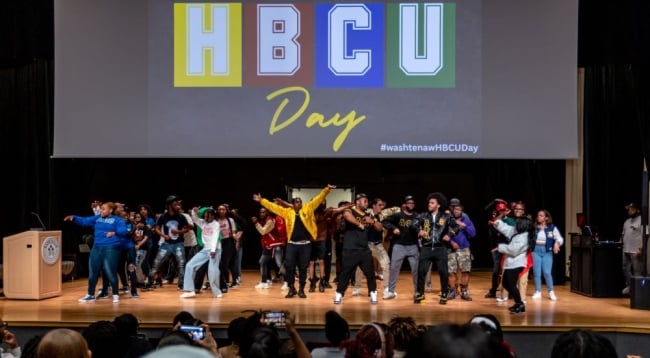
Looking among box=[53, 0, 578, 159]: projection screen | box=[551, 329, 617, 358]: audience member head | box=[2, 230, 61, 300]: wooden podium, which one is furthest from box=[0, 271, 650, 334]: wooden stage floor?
box=[551, 329, 617, 358]: audience member head

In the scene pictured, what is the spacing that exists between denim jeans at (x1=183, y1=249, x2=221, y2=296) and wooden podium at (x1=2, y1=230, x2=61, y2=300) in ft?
6.14

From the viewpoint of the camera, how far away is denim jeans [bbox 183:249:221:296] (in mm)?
9438

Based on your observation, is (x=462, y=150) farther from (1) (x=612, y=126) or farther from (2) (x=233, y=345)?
(1) (x=612, y=126)

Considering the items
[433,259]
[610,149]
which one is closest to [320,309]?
[433,259]

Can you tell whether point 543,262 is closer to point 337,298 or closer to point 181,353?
point 337,298

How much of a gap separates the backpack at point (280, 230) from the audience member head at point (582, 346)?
826 centimetres

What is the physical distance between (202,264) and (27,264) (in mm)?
2283

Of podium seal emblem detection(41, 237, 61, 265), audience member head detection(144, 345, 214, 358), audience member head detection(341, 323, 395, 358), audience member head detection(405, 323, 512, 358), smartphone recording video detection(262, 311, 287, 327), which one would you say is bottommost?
podium seal emblem detection(41, 237, 61, 265)

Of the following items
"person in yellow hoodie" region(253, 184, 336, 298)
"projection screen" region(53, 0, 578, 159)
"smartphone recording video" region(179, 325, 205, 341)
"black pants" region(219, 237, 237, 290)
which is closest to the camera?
"smartphone recording video" region(179, 325, 205, 341)

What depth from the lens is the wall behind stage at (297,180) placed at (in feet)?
47.6

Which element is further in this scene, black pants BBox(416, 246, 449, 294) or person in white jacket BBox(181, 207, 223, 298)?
person in white jacket BBox(181, 207, 223, 298)

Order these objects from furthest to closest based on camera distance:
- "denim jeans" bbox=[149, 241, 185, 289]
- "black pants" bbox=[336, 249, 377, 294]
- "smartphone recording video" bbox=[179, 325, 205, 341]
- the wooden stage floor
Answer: "denim jeans" bbox=[149, 241, 185, 289]
"black pants" bbox=[336, 249, 377, 294]
the wooden stage floor
"smartphone recording video" bbox=[179, 325, 205, 341]

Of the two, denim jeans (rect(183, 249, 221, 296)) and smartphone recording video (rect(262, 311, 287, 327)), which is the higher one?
smartphone recording video (rect(262, 311, 287, 327))

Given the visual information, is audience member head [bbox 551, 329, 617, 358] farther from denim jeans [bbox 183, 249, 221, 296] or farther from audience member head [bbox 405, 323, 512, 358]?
denim jeans [bbox 183, 249, 221, 296]
